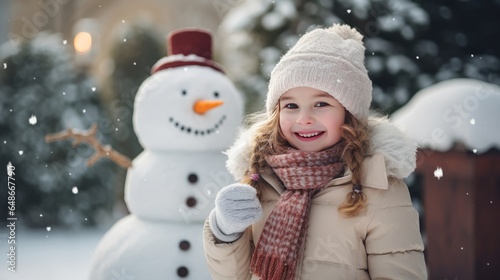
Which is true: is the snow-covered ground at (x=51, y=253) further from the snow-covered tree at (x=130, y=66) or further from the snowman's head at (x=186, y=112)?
the snowman's head at (x=186, y=112)

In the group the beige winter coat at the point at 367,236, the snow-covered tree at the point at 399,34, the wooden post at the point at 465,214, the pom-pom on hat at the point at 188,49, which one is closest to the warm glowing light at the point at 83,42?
the snow-covered tree at the point at 399,34

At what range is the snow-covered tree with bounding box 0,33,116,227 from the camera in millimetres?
5824

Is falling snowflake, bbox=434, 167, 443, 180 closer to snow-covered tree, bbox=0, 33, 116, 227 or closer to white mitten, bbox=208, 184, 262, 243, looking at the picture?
white mitten, bbox=208, 184, 262, 243

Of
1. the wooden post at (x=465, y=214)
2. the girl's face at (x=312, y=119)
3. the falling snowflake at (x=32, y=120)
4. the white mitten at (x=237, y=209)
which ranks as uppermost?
the girl's face at (x=312, y=119)

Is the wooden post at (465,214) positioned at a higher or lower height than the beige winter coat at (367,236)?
lower

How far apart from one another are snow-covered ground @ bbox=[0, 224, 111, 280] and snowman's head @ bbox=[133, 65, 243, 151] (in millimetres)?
1893

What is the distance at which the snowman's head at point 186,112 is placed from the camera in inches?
117

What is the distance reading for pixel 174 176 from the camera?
2947 mm

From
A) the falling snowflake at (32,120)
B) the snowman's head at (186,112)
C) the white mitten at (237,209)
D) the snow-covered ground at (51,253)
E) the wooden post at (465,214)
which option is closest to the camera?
the white mitten at (237,209)

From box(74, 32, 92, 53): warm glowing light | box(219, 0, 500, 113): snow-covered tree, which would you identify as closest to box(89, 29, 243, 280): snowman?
box(219, 0, 500, 113): snow-covered tree

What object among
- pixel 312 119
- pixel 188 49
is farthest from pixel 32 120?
pixel 312 119

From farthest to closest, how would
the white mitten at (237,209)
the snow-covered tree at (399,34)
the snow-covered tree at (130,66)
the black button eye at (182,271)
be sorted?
the snow-covered tree at (130,66)
the snow-covered tree at (399,34)
the black button eye at (182,271)
the white mitten at (237,209)

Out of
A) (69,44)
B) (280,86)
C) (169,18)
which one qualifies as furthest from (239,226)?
(169,18)

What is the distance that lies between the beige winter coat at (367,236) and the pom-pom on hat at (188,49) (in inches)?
60.5
